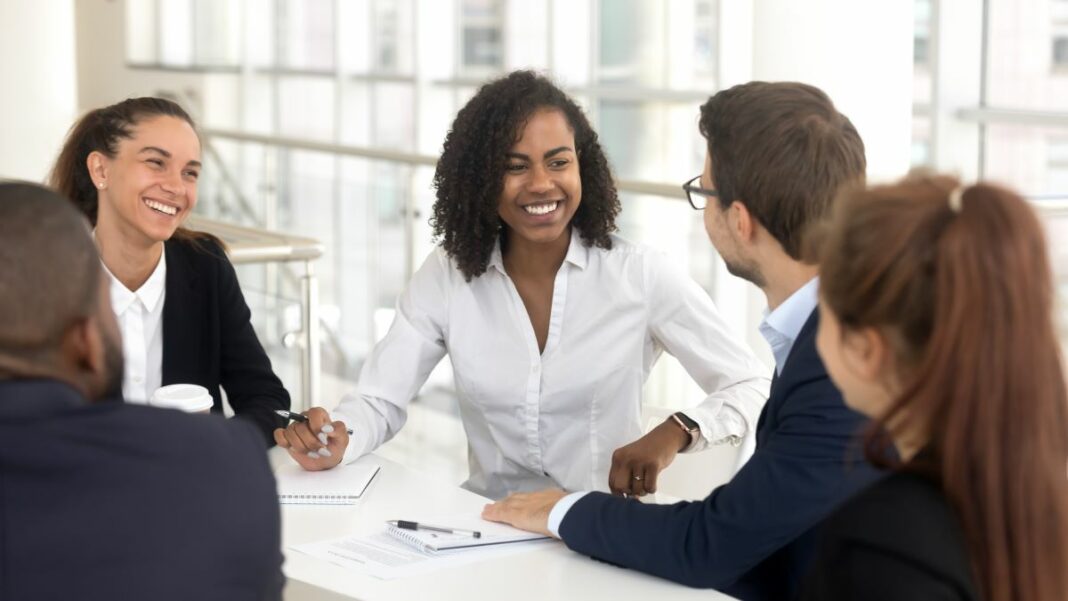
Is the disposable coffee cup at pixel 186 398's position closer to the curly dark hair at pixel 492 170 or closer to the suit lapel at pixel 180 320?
the suit lapel at pixel 180 320

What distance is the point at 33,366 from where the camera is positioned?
130 centimetres

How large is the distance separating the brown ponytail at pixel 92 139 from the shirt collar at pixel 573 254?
682 millimetres

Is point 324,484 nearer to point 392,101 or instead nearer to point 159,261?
point 159,261

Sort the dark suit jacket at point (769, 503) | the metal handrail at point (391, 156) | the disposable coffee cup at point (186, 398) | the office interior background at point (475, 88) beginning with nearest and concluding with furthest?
the dark suit jacket at point (769, 503)
the disposable coffee cup at point (186, 398)
the office interior background at point (475, 88)
the metal handrail at point (391, 156)

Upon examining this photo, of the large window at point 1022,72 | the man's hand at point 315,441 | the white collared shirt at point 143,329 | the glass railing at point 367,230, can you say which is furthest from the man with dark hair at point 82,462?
the large window at point 1022,72

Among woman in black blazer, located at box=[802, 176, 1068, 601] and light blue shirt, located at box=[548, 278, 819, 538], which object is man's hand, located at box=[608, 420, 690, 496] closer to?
light blue shirt, located at box=[548, 278, 819, 538]

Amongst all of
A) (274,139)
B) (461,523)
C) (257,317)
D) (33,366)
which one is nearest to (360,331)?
(274,139)

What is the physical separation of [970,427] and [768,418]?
796 mm

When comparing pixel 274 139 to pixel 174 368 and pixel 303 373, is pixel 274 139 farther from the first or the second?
pixel 174 368

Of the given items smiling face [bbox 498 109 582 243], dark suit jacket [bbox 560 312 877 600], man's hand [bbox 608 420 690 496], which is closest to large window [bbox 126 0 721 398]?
smiling face [bbox 498 109 582 243]

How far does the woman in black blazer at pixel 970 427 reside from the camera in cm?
118

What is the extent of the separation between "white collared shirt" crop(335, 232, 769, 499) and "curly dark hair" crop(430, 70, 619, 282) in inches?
1.8

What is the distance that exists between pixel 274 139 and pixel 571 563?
505 cm

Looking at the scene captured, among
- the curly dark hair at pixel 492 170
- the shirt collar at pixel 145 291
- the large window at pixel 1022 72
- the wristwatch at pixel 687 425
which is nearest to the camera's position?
the wristwatch at pixel 687 425
